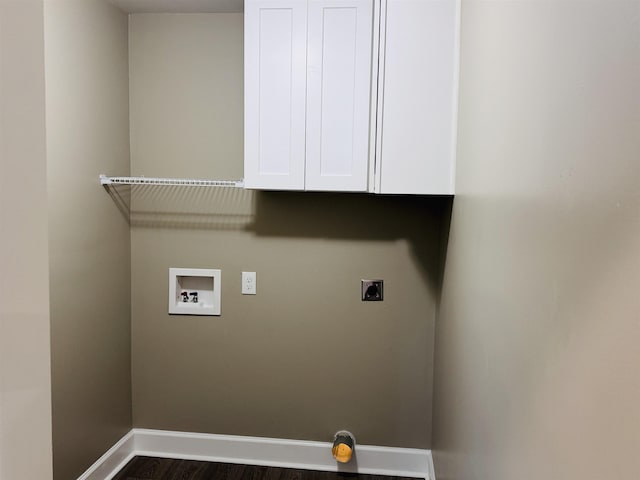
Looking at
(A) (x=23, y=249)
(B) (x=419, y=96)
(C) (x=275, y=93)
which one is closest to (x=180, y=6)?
(C) (x=275, y=93)

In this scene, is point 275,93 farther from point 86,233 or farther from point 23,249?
point 23,249

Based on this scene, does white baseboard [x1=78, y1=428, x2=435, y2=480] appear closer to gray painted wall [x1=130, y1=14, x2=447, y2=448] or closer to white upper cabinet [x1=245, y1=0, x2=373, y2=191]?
gray painted wall [x1=130, y1=14, x2=447, y2=448]

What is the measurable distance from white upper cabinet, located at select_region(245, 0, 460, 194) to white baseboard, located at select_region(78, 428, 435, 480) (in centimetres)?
135

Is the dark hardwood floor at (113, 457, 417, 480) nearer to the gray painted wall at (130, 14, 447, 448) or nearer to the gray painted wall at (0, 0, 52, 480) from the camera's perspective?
the gray painted wall at (130, 14, 447, 448)

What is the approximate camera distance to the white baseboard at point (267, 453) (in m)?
2.48

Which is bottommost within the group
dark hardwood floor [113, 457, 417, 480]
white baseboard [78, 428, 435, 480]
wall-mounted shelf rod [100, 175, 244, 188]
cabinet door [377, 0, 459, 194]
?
dark hardwood floor [113, 457, 417, 480]

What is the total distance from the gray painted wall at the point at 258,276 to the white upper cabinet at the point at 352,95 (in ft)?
1.22

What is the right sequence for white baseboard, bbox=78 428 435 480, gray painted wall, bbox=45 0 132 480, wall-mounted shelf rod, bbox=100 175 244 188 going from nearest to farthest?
gray painted wall, bbox=45 0 132 480
wall-mounted shelf rod, bbox=100 175 244 188
white baseboard, bbox=78 428 435 480

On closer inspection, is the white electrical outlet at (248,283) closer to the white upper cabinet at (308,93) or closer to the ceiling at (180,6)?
the white upper cabinet at (308,93)

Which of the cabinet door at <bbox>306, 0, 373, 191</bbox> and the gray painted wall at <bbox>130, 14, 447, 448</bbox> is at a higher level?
the cabinet door at <bbox>306, 0, 373, 191</bbox>

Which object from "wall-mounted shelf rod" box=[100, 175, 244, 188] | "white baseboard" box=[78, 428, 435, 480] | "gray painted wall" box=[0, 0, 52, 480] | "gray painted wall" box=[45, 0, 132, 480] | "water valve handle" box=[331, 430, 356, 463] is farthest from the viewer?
"white baseboard" box=[78, 428, 435, 480]

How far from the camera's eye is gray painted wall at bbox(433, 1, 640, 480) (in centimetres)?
58

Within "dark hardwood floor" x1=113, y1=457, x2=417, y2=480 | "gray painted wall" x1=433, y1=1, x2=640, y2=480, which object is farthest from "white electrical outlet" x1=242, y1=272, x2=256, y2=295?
"gray painted wall" x1=433, y1=1, x2=640, y2=480

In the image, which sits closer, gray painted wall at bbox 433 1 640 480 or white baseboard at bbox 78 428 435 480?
gray painted wall at bbox 433 1 640 480
